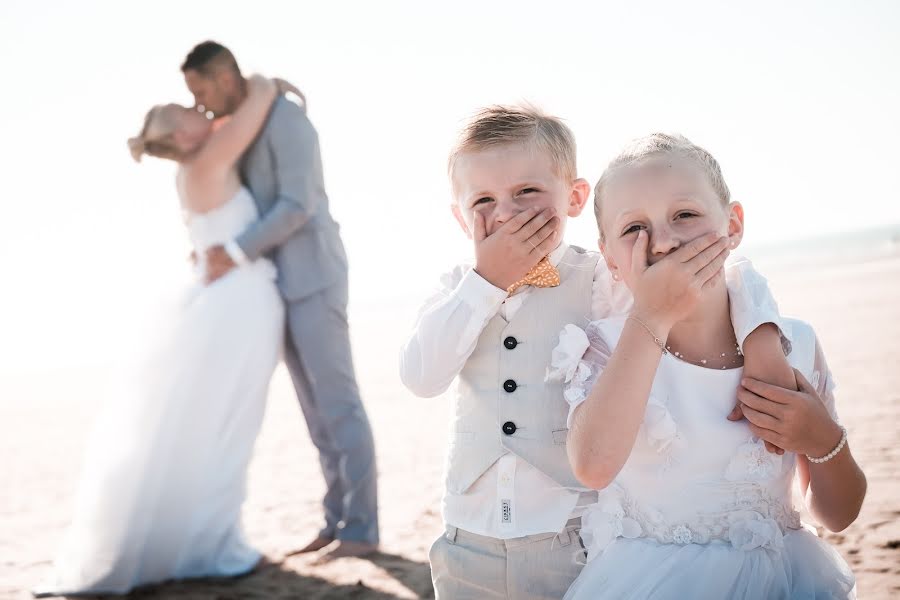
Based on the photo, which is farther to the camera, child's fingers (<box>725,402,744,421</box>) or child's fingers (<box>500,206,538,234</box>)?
child's fingers (<box>500,206,538,234</box>)

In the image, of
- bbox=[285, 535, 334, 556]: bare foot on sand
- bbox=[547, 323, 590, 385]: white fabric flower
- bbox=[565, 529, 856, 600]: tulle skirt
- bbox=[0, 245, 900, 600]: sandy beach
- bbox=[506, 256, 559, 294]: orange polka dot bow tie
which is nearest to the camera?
bbox=[565, 529, 856, 600]: tulle skirt

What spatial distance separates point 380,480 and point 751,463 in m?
5.04

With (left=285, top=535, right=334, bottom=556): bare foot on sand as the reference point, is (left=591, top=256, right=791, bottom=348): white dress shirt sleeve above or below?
above

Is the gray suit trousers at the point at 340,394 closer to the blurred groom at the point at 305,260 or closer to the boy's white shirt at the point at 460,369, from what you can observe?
the blurred groom at the point at 305,260

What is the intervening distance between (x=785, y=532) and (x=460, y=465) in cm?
84

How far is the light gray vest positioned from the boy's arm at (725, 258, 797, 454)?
0.45 m

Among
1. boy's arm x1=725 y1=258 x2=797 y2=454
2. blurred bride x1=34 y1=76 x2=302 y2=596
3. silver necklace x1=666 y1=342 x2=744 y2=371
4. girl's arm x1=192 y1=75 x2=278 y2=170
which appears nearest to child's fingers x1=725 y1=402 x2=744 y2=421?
boy's arm x1=725 y1=258 x2=797 y2=454

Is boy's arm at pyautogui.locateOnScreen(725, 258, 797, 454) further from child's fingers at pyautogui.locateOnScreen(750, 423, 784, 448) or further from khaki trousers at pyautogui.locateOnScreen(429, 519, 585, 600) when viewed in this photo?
khaki trousers at pyautogui.locateOnScreen(429, 519, 585, 600)

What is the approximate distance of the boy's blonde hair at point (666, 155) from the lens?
1891 mm

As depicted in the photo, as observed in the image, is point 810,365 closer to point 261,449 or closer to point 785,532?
point 785,532

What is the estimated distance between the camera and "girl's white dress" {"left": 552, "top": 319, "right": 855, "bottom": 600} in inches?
70.1

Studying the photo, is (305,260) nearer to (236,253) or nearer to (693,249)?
(236,253)

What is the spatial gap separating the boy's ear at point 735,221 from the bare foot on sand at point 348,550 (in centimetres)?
310

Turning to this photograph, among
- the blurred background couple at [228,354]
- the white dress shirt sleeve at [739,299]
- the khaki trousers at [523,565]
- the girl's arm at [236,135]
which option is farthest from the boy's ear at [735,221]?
the girl's arm at [236,135]
